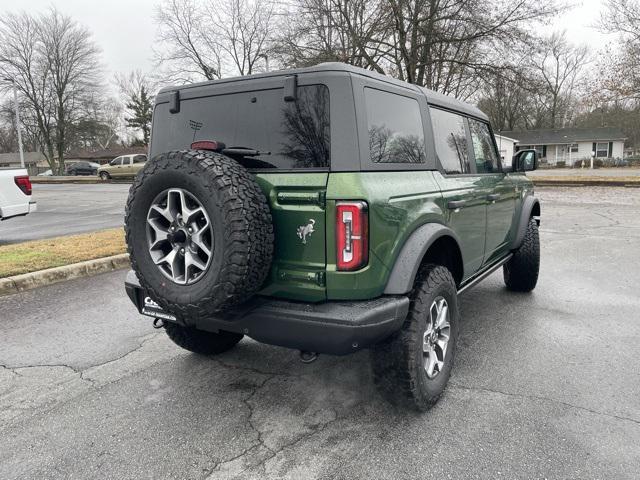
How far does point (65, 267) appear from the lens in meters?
5.81

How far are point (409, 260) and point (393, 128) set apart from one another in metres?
0.83

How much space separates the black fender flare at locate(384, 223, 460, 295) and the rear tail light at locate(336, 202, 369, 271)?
0.24 m

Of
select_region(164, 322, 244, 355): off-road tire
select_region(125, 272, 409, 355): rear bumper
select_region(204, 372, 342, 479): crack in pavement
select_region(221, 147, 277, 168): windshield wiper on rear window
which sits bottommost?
select_region(204, 372, 342, 479): crack in pavement

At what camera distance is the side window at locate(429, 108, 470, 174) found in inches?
132

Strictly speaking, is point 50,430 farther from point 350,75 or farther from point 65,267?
point 65,267

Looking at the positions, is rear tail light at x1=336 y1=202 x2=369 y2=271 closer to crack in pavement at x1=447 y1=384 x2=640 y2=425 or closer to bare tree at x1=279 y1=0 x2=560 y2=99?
crack in pavement at x1=447 y1=384 x2=640 y2=425

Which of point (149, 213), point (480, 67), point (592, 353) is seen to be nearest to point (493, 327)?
point (592, 353)

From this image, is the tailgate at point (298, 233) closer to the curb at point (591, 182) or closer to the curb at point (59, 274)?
the curb at point (59, 274)

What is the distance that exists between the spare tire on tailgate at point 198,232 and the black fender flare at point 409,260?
0.68 meters

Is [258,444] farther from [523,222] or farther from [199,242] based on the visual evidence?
[523,222]

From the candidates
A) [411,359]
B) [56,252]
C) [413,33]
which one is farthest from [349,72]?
[413,33]

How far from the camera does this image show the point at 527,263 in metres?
A: 5.00

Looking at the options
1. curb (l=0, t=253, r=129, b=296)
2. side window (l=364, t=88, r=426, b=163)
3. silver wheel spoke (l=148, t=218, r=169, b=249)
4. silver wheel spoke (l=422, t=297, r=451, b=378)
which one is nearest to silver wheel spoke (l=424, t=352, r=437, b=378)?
silver wheel spoke (l=422, t=297, r=451, b=378)

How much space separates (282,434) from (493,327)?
2402 mm
